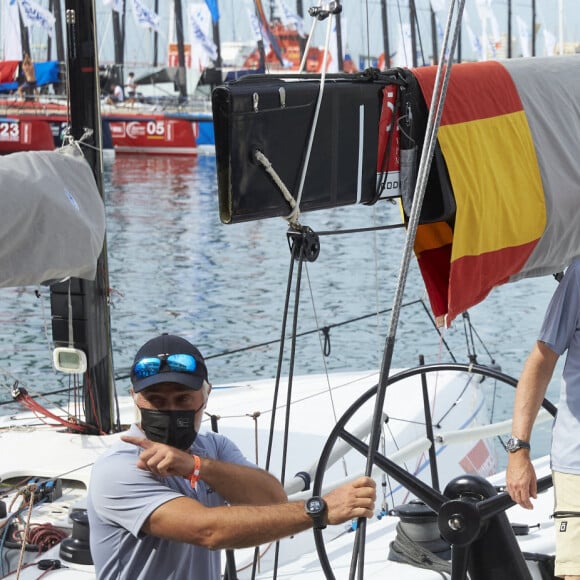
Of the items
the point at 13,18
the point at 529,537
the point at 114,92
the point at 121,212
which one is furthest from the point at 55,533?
the point at 114,92

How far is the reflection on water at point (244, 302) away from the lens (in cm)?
1806

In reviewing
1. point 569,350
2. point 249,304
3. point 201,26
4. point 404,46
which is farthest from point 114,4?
point 569,350

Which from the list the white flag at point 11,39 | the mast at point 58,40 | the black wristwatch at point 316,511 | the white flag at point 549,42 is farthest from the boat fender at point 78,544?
the white flag at point 549,42

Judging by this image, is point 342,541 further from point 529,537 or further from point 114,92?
point 114,92

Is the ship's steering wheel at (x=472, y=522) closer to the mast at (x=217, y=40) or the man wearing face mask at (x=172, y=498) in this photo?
the man wearing face mask at (x=172, y=498)

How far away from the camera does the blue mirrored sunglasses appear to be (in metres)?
2.82

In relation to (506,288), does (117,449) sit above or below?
above

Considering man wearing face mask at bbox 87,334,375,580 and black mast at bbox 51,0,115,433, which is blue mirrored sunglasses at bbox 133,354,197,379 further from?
black mast at bbox 51,0,115,433

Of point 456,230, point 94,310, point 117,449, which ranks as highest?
point 456,230

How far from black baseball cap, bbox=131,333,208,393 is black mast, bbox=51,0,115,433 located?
4.04m

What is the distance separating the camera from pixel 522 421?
3.70 metres

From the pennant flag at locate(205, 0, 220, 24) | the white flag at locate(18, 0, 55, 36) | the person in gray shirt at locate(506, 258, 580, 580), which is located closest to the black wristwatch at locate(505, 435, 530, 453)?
the person in gray shirt at locate(506, 258, 580, 580)

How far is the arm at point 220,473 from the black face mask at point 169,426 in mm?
32

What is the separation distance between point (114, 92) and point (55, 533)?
2337 inches
